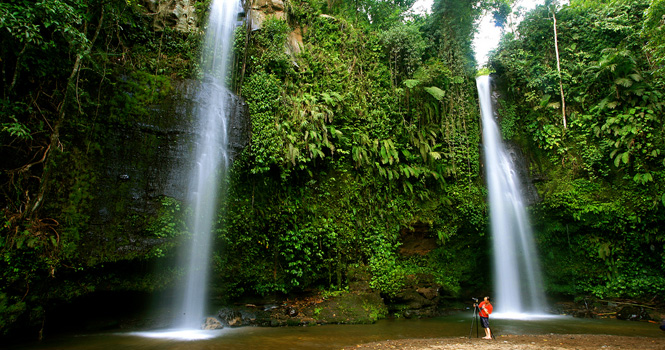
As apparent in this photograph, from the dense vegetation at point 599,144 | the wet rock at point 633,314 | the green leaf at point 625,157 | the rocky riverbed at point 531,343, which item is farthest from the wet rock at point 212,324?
the green leaf at point 625,157

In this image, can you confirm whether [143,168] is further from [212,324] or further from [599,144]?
[599,144]

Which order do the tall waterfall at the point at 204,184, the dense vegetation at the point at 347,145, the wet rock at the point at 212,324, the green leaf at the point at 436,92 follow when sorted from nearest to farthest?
the dense vegetation at the point at 347,145 → the wet rock at the point at 212,324 → the tall waterfall at the point at 204,184 → the green leaf at the point at 436,92

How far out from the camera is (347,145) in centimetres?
1159

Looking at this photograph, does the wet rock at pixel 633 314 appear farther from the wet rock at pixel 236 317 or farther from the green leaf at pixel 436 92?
the wet rock at pixel 236 317

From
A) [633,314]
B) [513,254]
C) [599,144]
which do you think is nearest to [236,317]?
[513,254]

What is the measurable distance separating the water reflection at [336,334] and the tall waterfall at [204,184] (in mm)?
1260

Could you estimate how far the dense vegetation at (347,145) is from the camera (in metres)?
7.33

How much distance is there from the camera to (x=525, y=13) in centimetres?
1603

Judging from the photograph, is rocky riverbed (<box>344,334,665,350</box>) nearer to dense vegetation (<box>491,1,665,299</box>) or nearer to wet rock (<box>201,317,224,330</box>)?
wet rock (<box>201,317,224,330</box>)

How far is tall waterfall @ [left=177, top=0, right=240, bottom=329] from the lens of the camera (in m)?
8.62

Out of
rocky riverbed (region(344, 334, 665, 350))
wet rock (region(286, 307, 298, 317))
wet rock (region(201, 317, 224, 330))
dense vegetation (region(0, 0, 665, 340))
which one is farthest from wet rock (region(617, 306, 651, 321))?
wet rock (region(201, 317, 224, 330))

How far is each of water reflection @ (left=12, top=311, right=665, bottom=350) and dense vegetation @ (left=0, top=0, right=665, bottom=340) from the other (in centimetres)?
133

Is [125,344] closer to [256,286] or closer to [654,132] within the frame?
[256,286]

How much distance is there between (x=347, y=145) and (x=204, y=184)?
16.2 ft
